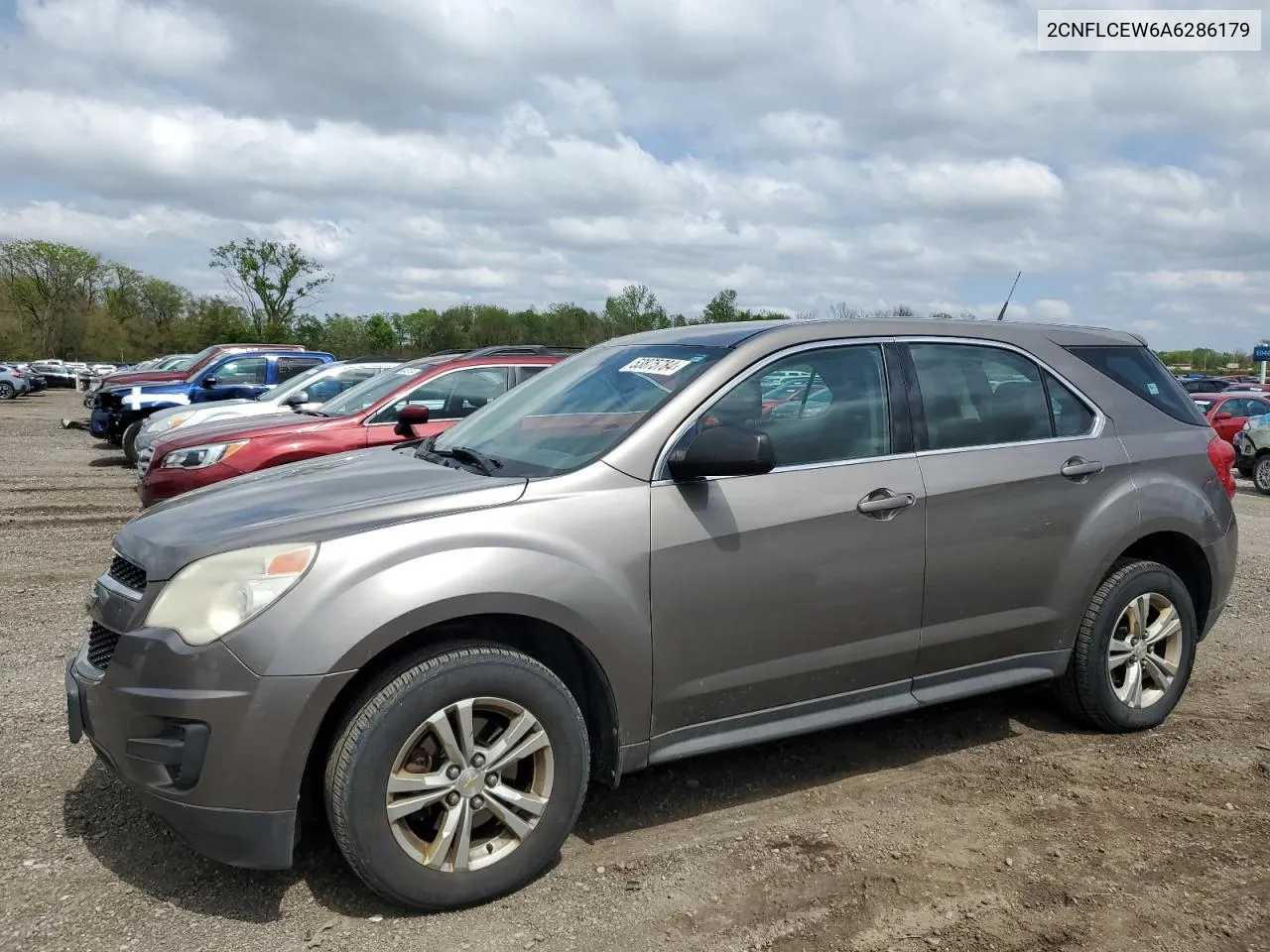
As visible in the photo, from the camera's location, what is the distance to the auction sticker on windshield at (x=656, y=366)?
3819 millimetres

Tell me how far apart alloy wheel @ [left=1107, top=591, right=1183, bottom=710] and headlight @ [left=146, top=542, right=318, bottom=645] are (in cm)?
343

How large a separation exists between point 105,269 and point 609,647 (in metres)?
80.4

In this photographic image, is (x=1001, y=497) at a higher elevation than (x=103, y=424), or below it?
higher

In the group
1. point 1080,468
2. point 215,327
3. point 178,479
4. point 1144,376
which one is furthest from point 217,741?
point 215,327

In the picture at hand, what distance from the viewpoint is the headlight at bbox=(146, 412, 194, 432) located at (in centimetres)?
1252

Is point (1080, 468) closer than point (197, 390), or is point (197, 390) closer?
point (1080, 468)

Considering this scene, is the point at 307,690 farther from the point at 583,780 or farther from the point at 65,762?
the point at 65,762

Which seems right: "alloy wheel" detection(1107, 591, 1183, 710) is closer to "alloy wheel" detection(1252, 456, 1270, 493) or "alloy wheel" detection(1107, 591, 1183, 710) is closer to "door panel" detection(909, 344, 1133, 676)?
"door panel" detection(909, 344, 1133, 676)

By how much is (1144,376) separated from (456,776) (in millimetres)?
3616

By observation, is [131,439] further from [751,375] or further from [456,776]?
[456,776]

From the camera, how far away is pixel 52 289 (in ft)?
230

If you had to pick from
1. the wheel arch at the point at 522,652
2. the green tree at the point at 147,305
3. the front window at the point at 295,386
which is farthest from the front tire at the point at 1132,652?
the green tree at the point at 147,305

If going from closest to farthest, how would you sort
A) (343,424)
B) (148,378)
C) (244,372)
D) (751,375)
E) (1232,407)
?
1. (751,375)
2. (343,424)
3. (244,372)
4. (1232,407)
5. (148,378)

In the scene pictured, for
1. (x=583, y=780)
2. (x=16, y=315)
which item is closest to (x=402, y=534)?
(x=583, y=780)
